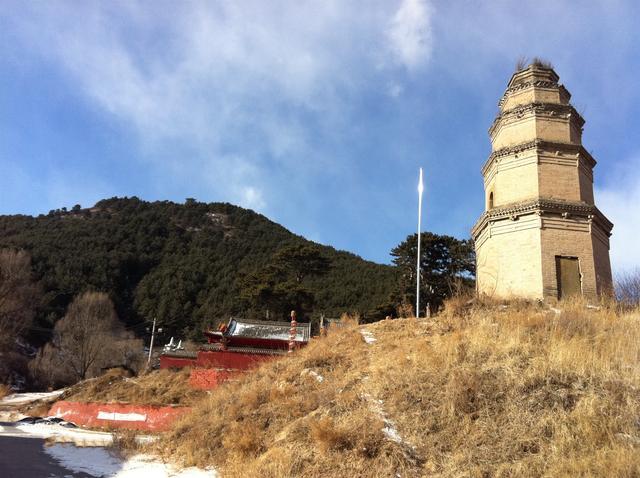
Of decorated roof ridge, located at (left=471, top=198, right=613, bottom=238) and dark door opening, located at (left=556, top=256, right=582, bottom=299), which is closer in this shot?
dark door opening, located at (left=556, top=256, right=582, bottom=299)

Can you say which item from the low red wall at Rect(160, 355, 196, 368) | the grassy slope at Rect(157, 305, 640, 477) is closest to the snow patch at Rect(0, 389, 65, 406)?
the low red wall at Rect(160, 355, 196, 368)

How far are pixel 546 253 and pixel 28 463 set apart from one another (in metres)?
15.4

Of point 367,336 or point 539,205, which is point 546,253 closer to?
point 539,205

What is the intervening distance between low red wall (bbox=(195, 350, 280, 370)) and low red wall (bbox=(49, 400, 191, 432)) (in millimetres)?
4245

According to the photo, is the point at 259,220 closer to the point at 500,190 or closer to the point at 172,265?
the point at 172,265

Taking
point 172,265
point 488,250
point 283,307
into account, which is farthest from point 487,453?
point 172,265

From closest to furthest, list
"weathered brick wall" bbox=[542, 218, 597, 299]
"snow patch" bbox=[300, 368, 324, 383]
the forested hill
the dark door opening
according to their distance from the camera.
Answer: "snow patch" bbox=[300, 368, 324, 383], the dark door opening, "weathered brick wall" bbox=[542, 218, 597, 299], the forested hill

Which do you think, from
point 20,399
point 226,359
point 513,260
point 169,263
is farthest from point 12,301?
point 169,263

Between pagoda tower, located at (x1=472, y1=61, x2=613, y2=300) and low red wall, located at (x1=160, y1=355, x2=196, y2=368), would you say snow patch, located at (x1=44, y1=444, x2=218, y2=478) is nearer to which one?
pagoda tower, located at (x1=472, y1=61, x2=613, y2=300)

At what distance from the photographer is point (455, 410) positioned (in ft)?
25.7

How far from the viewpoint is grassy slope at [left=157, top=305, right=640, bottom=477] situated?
6.64 metres

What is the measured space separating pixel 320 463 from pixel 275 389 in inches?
161

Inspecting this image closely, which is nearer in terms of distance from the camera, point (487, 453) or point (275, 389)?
point (487, 453)

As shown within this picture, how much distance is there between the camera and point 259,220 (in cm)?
12319
